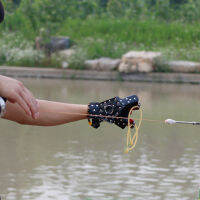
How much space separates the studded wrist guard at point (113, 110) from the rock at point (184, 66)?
41.3ft

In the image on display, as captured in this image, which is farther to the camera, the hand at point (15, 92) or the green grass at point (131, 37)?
the green grass at point (131, 37)

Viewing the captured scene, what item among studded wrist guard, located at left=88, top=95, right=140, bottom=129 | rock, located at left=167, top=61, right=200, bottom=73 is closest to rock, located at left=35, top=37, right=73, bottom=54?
rock, located at left=167, top=61, right=200, bottom=73

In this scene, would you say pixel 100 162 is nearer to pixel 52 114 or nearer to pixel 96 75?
pixel 52 114

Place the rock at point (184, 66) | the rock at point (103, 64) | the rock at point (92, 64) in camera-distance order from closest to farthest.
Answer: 1. the rock at point (184, 66)
2. the rock at point (103, 64)
3. the rock at point (92, 64)

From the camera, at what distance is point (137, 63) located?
15.3 m

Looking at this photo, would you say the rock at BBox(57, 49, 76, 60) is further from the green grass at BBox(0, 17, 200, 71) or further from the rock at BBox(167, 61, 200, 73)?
the rock at BBox(167, 61, 200, 73)

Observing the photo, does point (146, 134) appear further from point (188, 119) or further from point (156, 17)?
point (156, 17)

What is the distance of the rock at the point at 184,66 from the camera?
15.2 meters

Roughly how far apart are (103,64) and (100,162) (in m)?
9.78

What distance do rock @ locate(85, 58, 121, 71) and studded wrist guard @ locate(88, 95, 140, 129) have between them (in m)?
12.9

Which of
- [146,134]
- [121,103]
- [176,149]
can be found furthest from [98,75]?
[121,103]

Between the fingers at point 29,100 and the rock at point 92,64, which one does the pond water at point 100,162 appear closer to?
the fingers at point 29,100

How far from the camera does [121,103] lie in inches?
108

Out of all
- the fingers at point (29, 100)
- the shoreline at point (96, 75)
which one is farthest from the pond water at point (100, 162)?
the shoreline at point (96, 75)
